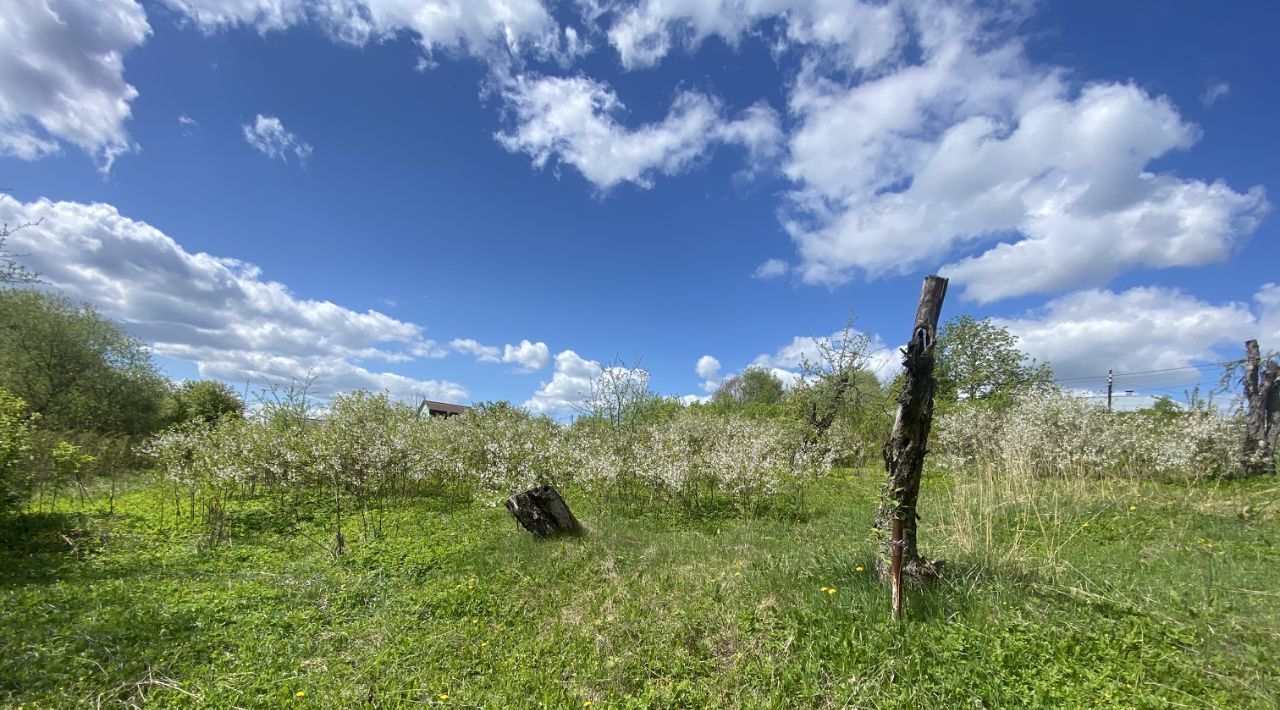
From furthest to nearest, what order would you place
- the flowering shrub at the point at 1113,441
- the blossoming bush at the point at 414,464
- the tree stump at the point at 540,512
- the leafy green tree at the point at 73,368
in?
1. the leafy green tree at the point at 73,368
2. the flowering shrub at the point at 1113,441
3. the blossoming bush at the point at 414,464
4. the tree stump at the point at 540,512

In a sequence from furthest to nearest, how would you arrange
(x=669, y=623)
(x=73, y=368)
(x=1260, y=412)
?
(x=73, y=368), (x=1260, y=412), (x=669, y=623)

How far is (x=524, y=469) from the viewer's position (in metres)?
10.4

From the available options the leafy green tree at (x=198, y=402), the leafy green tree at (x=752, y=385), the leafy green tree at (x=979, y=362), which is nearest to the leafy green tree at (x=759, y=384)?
the leafy green tree at (x=752, y=385)

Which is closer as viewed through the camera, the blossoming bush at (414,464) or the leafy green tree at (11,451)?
the leafy green tree at (11,451)

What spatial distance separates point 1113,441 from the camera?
36.9 ft

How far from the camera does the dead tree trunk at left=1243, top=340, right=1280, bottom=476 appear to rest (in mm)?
10820

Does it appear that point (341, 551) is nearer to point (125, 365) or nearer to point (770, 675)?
point (770, 675)

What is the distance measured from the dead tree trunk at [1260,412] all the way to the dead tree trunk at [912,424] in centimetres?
1296

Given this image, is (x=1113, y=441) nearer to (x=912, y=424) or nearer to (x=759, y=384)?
(x=912, y=424)

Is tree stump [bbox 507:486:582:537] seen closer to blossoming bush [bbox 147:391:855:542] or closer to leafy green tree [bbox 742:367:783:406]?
blossoming bush [bbox 147:391:855:542]

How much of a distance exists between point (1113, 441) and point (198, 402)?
113 feet

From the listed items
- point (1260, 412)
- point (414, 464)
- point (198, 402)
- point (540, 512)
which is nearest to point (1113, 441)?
point (1260, 412)

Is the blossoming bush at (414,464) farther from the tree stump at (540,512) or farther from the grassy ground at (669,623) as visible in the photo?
the grassy ground at (669,623)

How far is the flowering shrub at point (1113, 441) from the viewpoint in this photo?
10.4 metres
